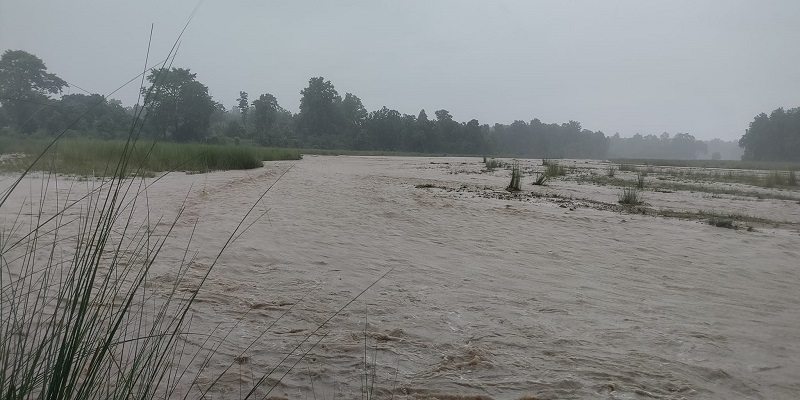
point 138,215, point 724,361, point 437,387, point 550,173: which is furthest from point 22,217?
point 550,173

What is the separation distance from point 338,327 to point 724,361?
197cm

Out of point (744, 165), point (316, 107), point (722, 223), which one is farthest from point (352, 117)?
point (722, 223)

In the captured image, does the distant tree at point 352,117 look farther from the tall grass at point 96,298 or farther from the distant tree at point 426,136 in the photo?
the tall grass at point 96,298

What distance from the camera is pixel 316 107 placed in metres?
46.0

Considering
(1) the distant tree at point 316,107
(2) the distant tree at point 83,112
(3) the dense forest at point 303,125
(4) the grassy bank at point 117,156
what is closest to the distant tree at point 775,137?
(3) the dense forest at point 303,125

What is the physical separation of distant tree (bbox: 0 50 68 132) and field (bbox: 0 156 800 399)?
28 centimetres

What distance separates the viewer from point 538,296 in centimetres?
325

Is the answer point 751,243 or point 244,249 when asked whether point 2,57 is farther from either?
point 751,243

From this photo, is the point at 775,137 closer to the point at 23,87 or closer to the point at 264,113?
the point at 264,113

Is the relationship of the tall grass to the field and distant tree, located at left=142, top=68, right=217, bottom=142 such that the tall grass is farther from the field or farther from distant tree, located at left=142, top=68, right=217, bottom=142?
distant tree, located at left=142, top=68, right=217, bottom=142

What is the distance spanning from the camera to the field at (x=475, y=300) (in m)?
2.16

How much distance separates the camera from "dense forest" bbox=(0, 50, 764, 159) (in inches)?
68.9

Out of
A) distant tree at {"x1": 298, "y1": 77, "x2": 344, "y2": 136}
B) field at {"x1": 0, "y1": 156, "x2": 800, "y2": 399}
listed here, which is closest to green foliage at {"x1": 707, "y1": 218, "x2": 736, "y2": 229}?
field at {"x1": 0, "y1": 156, "x2": 800, "y2": 399}

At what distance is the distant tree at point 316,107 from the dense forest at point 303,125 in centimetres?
9
